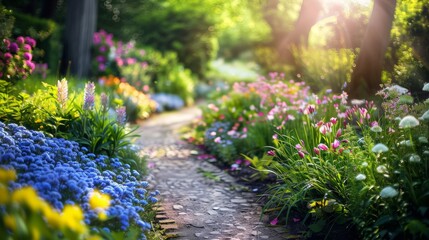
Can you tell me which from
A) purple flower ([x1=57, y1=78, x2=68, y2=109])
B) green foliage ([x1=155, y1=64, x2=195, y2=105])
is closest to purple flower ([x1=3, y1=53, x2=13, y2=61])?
purple flower ([x1=57, y1=78, x2=68, y2=109])

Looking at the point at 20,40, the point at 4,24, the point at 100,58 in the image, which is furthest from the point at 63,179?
the point at 100,58

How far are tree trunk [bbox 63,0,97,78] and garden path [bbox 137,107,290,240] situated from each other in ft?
9.28

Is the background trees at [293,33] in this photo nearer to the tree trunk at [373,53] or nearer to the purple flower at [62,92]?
the tree trunk at [373,53]

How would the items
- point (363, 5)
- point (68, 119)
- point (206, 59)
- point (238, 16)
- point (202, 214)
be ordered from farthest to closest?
point (206, 59), point (238, 16), point (363, 5), point (68, 119), point (202, 214)

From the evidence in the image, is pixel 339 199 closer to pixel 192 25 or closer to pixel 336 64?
pixel 336 64

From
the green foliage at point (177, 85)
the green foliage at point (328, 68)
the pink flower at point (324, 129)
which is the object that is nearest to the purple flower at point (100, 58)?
the green foliage at point (177, 85)

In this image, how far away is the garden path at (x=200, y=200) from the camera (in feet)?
13.3

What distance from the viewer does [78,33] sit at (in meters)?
9.19

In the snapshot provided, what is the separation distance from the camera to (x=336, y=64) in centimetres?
764

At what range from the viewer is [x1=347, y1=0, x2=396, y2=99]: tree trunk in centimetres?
559

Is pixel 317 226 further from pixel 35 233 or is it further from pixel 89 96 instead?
pixel 89 96

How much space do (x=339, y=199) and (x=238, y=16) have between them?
1272 centimetres

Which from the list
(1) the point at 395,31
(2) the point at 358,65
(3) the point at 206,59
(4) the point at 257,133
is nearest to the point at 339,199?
(4) the point at 257,133

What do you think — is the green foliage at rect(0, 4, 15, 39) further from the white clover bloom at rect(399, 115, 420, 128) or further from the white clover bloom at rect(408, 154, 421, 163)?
the white clover bloom at rect(408, 154, 421, 163)
